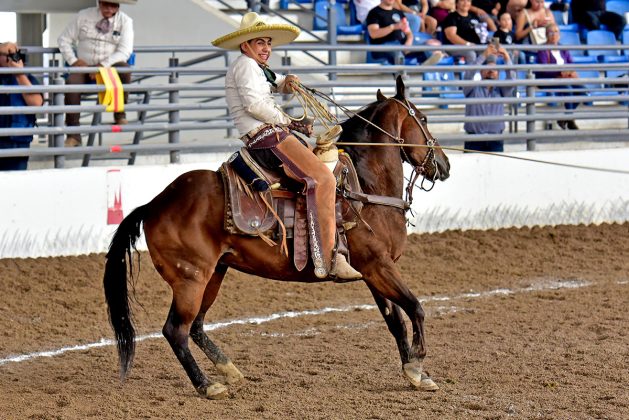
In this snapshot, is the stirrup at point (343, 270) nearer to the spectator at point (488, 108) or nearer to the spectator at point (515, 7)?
the spectator at point (488, 108)

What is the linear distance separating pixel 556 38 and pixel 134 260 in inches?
316

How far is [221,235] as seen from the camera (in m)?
7.60

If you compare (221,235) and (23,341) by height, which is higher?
(221,235)

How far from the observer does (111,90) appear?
1184 centimetres

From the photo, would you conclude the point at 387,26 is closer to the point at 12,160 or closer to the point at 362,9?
the point at 362,9

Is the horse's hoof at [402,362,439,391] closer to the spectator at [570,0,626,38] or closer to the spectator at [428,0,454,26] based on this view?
the spectator at [428,0,454,26]

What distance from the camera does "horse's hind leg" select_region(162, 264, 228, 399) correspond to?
7457mm

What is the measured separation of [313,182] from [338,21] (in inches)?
405

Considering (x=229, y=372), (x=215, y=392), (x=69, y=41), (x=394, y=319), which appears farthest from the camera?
(x=69, y=41)

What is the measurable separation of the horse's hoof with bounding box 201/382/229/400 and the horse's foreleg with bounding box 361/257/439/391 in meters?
1.18

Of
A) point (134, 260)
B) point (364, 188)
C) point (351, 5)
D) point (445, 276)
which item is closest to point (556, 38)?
point (351, 5)

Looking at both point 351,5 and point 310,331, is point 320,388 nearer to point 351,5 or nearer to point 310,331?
point 310,331

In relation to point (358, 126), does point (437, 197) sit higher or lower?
lower

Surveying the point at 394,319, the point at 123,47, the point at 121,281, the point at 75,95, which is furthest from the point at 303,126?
the point at 123,47
